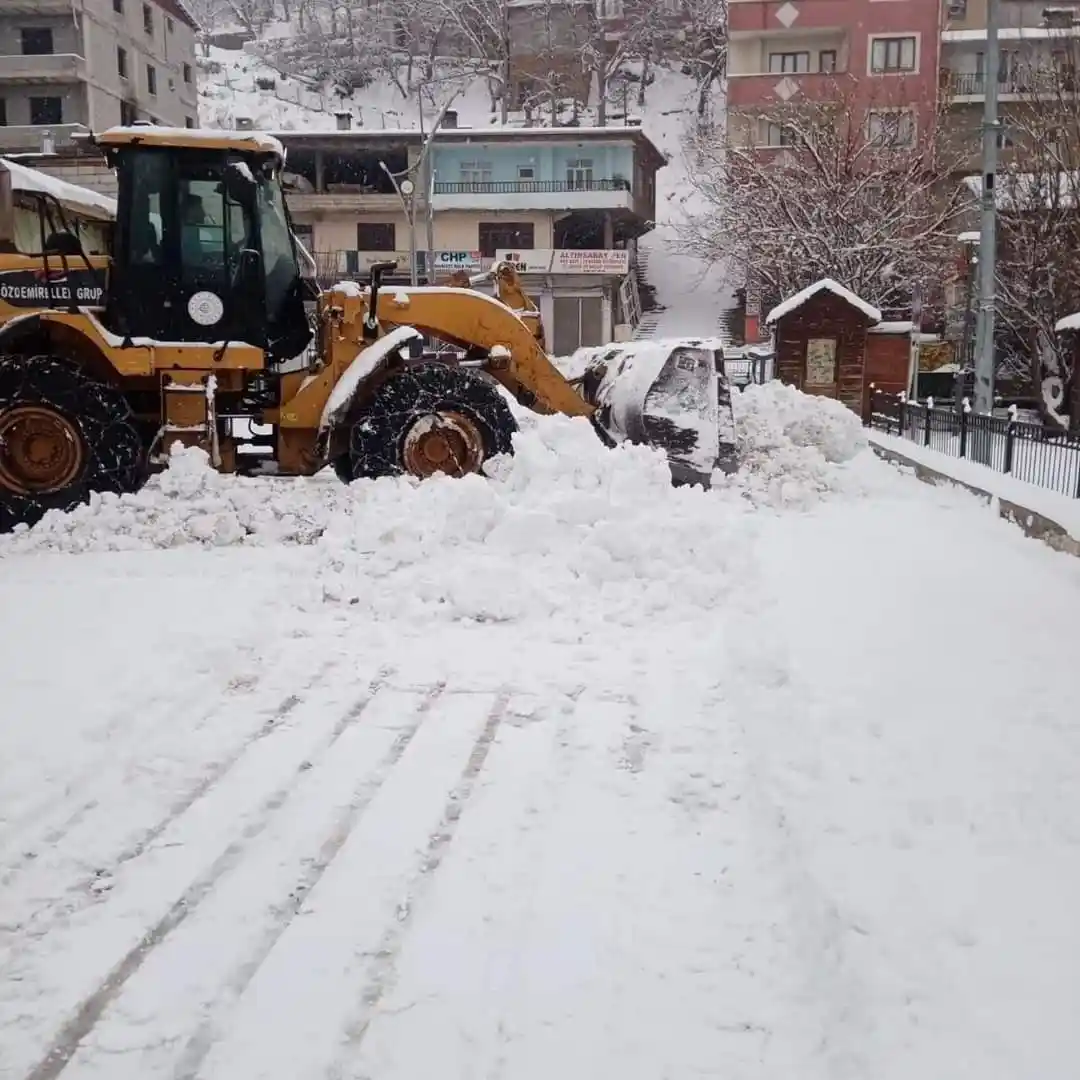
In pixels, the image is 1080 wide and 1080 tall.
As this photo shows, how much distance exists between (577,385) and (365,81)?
72.6 m

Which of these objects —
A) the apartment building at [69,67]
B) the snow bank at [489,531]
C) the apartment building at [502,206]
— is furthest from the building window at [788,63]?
the snow bank at [489,531]

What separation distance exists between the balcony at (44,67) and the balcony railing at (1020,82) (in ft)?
104

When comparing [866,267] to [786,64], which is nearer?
[866,267]

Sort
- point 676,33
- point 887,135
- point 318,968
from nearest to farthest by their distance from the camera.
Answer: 1. point 318,968
2. point 887,135
3. point 676,33

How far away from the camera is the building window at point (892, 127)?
113 feet

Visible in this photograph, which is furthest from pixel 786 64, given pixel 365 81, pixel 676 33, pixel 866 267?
pixel 365 81

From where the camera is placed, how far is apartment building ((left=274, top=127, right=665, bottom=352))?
153 feet

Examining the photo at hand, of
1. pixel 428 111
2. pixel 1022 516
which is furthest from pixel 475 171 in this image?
pixel 1022 516

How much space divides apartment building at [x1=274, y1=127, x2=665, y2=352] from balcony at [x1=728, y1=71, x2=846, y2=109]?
170 inches

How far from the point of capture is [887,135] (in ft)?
112

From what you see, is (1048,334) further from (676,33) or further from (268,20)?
(268,20)

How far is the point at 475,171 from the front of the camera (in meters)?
48.3

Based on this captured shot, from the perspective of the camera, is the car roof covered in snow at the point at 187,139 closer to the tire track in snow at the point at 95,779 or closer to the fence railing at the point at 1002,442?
the tire track in snow at the point at 95,779

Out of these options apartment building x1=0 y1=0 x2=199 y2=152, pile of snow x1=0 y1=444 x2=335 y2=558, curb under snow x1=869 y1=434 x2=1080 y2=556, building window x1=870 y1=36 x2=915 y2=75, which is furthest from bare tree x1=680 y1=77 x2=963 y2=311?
pile of snow x1=0 y1=444 x2=335 y2=558
